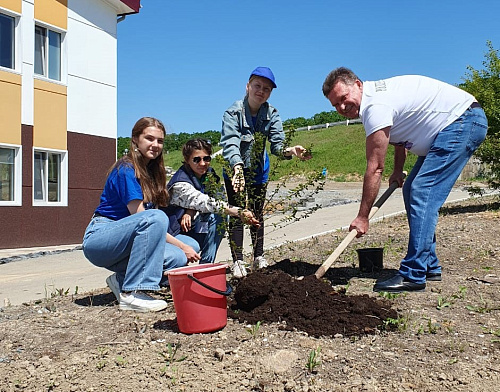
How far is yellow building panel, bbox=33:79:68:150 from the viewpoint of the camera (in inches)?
479

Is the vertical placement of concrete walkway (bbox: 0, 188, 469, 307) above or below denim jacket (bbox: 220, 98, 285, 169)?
below

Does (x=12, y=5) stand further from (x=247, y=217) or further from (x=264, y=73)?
(x=247, y=217)

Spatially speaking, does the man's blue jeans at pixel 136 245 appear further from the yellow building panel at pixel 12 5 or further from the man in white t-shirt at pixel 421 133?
the yellow building panel at pixel 12 5

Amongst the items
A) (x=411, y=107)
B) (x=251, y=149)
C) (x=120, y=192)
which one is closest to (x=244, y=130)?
(x=251, y=149)

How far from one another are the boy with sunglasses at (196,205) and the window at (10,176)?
787cm

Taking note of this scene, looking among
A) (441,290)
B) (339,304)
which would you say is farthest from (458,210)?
(339,304)

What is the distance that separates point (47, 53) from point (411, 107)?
10.4 m

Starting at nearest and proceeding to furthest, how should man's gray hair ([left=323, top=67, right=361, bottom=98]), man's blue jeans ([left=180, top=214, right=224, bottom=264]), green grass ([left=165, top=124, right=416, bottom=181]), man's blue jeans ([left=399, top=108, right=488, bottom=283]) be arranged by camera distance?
man's gray hair ([left=323, top=67, right=361, bottom=98]) < man's blue jeans ([left=399, top=108, right=488, bottom=283]) < man's blue jeans ([left=180, top=214, right=224, bottom=264]) < green grass ([left=165, top=124, right=416, bottom=181])

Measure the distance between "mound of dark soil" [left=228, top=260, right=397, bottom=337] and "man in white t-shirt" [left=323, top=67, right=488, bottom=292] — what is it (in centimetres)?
57

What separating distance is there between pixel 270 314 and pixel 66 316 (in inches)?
65.0

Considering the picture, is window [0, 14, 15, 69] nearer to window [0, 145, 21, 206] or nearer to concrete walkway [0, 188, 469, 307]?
window [0, 145, 21, 206]

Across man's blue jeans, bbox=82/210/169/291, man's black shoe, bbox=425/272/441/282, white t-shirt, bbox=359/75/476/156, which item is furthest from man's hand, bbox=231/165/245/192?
man's black shoe, bbox=425/272/441/282

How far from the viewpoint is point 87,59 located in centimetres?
1354

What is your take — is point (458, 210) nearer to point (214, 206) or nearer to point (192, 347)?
point (214, 206)
